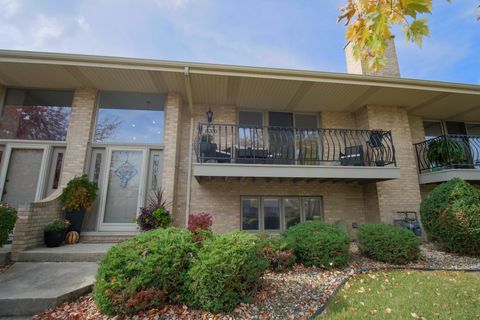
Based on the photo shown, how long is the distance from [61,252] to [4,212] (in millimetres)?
1225

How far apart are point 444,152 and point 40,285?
34.2 feet

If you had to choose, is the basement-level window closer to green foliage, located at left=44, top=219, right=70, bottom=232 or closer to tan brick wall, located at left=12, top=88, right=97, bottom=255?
green foliage, located at left=44, top=219, right=70, bottom=232

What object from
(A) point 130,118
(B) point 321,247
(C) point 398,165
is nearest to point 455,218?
(C) point 398,165

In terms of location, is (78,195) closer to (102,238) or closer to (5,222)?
(102,238)

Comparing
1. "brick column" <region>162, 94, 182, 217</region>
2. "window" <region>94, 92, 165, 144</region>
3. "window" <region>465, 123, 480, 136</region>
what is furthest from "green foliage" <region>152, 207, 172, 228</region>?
"window" <region>465, 123, 480, 136</region>

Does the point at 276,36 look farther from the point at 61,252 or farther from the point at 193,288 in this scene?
the point at 61,252

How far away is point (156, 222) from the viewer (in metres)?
5.62

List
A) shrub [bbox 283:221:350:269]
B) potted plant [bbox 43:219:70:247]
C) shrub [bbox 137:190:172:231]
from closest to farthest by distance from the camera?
shrub [bbox 283:221:350:269], potted plant [bbox 43:219:70:247], shrub [bbox 137:190:172:231]

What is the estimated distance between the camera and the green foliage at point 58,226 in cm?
509

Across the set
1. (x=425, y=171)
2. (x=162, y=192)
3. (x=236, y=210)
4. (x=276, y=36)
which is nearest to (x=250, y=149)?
(x=236, y=210)

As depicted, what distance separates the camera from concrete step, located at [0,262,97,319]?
297cm

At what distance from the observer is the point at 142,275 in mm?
2715

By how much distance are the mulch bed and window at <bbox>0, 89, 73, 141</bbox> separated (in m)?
5.39

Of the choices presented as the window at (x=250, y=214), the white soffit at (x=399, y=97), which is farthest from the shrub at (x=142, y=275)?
the white soffit at (x=399, y=97)
